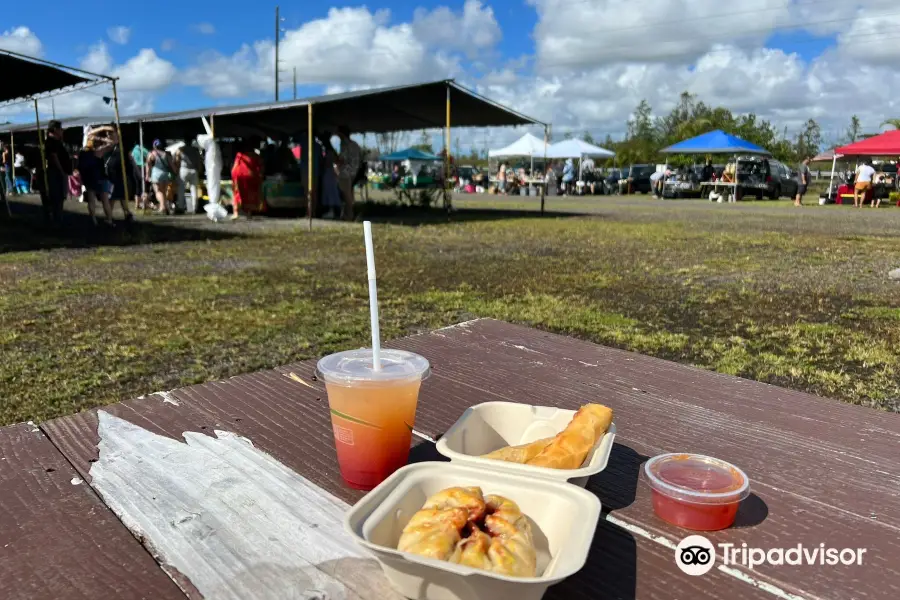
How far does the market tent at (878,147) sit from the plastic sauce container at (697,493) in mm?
25908

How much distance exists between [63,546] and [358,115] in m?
16.5

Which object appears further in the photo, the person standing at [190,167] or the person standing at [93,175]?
the person standing at [190,167]

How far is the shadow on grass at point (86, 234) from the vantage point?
357 inches

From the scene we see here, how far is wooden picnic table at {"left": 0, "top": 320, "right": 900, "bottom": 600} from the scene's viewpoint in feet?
3.04

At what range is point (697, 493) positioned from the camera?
3.42 ft

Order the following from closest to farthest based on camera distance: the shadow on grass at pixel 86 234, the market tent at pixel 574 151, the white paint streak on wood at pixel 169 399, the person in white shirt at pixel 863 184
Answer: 1. the white paint streak on wood at pixel 169 399
2. the shadow on grass at pixel 86 234
3. the person in white shirt at pixel 863 184
4. the market tent at pixel 574 151

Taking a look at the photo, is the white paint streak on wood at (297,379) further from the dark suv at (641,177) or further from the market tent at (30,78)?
the dark suv at (641,177)

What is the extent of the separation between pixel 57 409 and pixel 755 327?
13.8 ft

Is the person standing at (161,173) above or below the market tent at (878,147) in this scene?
below

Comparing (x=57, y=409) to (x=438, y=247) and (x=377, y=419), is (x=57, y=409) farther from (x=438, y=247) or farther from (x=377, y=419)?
(x=438, y=247)

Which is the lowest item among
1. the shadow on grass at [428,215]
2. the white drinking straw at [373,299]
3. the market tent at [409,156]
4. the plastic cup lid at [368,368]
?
the shadow on grass at [428,215]

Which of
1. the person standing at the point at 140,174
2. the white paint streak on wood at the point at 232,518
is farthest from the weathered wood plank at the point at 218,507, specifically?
the person standing at the point at 140,174

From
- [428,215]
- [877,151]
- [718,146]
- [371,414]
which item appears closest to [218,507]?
[371,414]

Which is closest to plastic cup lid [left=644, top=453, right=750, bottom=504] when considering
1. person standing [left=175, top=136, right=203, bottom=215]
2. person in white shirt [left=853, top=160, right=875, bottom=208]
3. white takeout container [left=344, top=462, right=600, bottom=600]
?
white takeout container [left=344, top=462, right=600, bottom=600]
